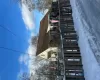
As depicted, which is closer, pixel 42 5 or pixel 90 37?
pixel 90 37

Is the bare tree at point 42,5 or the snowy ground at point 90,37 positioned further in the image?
the bare tree at point 42,5

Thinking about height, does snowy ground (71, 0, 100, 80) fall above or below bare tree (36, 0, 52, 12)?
below

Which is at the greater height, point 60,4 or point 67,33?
point 60,4

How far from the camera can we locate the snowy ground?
11.3 metres

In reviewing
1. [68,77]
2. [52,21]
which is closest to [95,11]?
[68,77]

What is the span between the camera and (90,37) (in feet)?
40.2

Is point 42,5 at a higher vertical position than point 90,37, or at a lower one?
higher

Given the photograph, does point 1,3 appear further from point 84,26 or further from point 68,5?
point 68,5

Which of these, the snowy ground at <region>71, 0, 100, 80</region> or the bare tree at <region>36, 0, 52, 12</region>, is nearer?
the snowy ground at <region>71, 0, 100, 80</region>

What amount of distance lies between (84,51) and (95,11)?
2.18 m

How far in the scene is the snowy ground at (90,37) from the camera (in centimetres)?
1128

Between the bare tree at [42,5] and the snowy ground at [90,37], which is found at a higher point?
the bare tree at [42,5]

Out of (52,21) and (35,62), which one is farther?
(35,62)

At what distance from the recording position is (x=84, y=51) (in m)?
13.4
